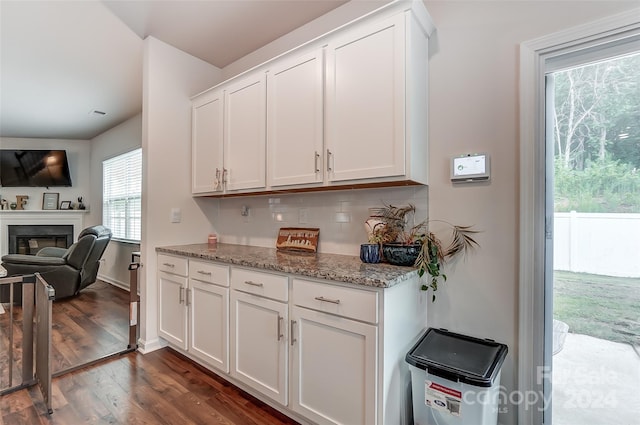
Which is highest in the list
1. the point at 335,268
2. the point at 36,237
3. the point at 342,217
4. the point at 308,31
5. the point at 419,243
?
the point at 308,31

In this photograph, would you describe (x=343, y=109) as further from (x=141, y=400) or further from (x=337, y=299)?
(x=141, y=400)

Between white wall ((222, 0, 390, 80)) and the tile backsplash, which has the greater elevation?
white wall ((222, 0, 390, 80))

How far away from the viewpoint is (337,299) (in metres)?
1.47

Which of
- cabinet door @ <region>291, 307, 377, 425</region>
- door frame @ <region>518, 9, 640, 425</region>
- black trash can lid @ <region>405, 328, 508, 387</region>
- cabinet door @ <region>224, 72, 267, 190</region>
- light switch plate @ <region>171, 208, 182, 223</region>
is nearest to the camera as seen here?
black trash can lid @ <region>405, 328, 508, 387</region>

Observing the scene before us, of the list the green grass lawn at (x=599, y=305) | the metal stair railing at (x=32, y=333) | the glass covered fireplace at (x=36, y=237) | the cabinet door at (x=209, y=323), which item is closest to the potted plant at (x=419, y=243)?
the green grass lawn at (x=599, y=305)

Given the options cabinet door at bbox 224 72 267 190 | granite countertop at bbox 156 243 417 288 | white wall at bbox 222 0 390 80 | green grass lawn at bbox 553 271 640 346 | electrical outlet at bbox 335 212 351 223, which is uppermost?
white wall at bbox 222 0 390 80

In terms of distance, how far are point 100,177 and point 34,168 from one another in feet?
4.19

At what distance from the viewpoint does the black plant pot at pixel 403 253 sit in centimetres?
166

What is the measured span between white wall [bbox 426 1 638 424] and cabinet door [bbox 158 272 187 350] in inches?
71.2

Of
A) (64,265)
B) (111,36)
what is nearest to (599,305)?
(111,36)

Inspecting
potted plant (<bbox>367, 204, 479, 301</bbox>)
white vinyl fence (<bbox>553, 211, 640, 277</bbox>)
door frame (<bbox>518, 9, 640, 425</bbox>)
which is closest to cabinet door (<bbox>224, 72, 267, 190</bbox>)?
potted plant (<bbox>367, 204, 479, 301</bbox>)

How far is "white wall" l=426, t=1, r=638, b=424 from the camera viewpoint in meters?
1.56

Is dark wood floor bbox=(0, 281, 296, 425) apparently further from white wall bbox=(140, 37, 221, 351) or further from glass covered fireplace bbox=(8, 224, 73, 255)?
glass covered fireplace bbox=(8, 224, 73, 255)

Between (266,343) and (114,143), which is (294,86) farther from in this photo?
(114,143)
